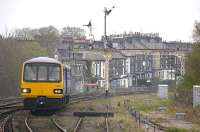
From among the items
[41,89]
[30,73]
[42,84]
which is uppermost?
[30,73]

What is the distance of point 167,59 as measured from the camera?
103m

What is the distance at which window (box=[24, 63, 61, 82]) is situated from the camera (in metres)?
23.5

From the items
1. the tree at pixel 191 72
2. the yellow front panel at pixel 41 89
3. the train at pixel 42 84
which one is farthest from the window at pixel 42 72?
the tree at pixel 191 72

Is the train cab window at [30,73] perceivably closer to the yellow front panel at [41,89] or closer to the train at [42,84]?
the train at [42,84]

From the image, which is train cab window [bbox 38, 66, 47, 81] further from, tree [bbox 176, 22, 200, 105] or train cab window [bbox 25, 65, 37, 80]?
tree [bbox 176, 22, 200, 105]

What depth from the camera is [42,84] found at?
76.6 ft

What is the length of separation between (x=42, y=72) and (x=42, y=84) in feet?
2.20

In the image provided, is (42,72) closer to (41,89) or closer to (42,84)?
(42,84)

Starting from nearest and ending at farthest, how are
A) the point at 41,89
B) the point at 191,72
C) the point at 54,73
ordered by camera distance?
the point at 41,89 < the point at 54,73 < the point at 191,72

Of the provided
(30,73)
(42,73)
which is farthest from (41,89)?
(30,73)

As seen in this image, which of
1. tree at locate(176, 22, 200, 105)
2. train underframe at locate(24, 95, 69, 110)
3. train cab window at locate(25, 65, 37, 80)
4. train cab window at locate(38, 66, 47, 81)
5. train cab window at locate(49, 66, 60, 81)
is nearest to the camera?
train underframe at locate(24, 95, 69, 110)

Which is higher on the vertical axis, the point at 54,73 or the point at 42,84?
the point at 54,73

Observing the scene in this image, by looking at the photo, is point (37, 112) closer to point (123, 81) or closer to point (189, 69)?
point (189, 69)

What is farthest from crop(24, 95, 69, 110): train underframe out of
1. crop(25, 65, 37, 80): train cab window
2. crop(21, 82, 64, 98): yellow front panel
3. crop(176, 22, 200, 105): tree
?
crop(176, 22, 200, 105): tree
